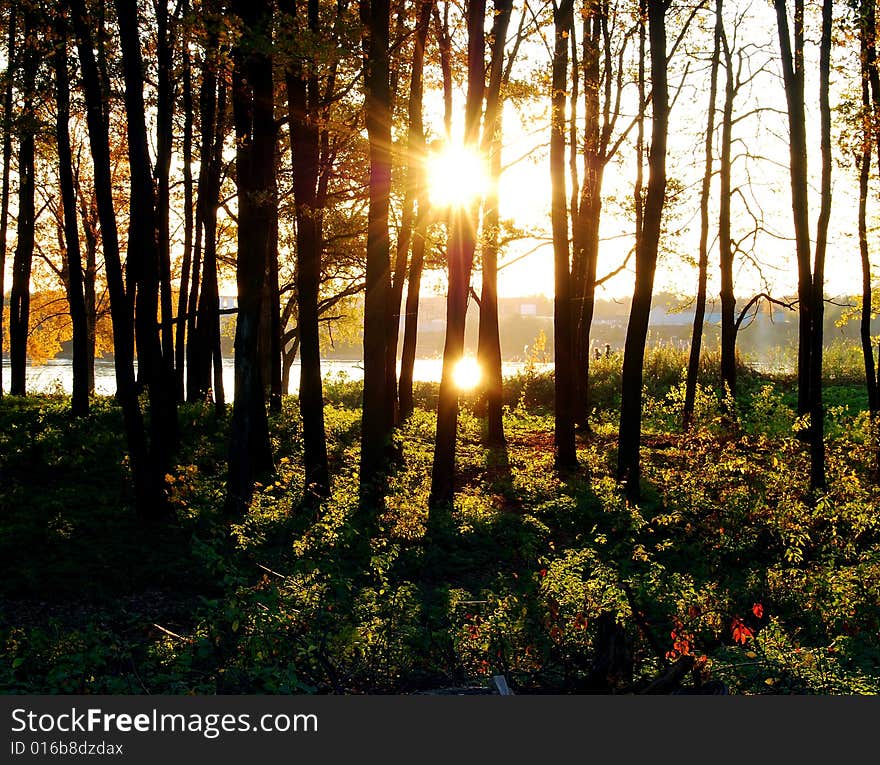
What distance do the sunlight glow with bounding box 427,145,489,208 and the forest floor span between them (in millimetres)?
4881

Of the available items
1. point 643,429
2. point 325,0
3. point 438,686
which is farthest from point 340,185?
point 438,686

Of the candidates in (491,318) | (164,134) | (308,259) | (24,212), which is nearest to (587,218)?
(491,318)

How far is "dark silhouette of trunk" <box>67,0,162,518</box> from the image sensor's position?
10.2 meters

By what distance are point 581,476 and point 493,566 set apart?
4.89 m

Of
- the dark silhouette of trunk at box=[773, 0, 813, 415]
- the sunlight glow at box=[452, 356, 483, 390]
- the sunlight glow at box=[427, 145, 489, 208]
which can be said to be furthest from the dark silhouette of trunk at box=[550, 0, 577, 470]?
the dark silhouette of trunk at box=[773, 0, 813, 415]

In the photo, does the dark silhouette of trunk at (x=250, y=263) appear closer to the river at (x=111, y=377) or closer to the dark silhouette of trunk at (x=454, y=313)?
the dark silhouette of trunk at (x=454, y=313)

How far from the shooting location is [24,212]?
779 inches

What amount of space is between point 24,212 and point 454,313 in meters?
14.0

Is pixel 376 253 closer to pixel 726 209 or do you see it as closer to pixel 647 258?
pixel 647 258

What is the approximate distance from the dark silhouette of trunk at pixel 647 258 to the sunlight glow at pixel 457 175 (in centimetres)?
279

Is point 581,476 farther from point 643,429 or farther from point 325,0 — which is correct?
point 325,0

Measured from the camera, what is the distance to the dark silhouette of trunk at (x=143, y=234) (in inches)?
389

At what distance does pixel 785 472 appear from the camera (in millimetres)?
12859

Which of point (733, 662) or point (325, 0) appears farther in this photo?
point (325, 0)
